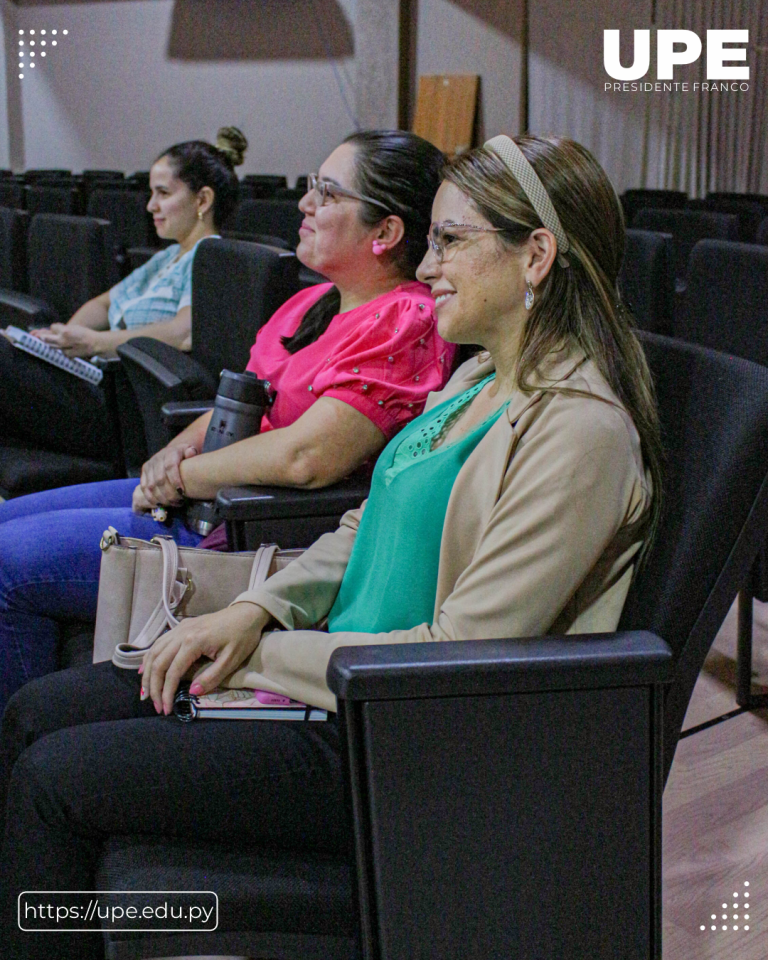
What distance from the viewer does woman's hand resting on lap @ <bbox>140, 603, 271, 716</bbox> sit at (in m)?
1.20

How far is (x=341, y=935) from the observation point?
1.09m

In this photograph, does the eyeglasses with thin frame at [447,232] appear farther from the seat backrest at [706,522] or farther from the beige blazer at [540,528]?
the seat backrest at [706,522]

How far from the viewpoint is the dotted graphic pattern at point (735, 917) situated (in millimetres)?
1564

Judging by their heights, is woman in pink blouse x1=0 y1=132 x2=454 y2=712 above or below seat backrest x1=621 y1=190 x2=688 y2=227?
below

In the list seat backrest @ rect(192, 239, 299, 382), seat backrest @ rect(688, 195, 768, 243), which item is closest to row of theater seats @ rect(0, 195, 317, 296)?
seat backrest @ rect(192, 239, 299, 382)

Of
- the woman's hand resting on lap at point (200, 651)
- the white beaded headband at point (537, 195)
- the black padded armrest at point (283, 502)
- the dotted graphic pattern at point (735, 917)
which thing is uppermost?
the white beaded headband at point (537, 195)

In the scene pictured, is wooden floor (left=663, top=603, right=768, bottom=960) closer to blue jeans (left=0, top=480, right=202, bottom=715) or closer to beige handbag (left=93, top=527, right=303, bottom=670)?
beige handbag (left=93, top=527, right=303, bottom=670)

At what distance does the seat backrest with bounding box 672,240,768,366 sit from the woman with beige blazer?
1.35 meters

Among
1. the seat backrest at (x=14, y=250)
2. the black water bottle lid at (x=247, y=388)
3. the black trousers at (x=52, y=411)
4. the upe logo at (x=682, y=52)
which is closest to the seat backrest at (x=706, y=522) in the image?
the black water bottle lid at (x=247, y=388)

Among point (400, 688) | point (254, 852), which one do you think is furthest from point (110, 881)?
point (400, 688)

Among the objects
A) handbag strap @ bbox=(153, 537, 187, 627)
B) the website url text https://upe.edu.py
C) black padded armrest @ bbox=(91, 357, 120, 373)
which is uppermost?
black padded armrest @ bbox=(91, 357, 120, 373)

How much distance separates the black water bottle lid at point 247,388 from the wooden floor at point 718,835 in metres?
1.01

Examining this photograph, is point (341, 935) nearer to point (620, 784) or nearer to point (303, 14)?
point (620, 784)

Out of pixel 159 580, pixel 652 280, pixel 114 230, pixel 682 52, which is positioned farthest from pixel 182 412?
pixel 682 52
